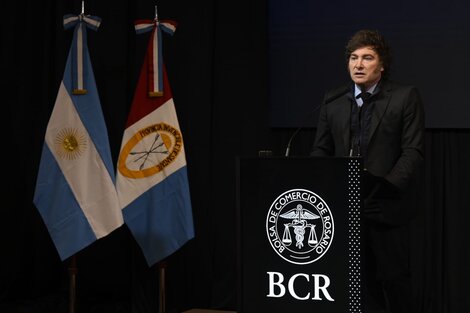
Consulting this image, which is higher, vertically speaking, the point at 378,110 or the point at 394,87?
the point at 394,87

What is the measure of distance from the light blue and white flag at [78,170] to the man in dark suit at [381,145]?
5.66 ft

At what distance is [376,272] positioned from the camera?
3.26 metres

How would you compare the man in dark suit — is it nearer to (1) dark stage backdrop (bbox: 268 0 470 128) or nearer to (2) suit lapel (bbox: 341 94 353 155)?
(2) suit lapel (bbox: 341 94 353 155)

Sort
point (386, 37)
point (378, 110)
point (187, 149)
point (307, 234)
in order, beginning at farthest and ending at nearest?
point (187, 149)
point (386, 37)
point (378, 110)
point (307, 234)

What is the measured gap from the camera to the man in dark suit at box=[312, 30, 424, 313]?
3.21 m

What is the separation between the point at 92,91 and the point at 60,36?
0.88 metres

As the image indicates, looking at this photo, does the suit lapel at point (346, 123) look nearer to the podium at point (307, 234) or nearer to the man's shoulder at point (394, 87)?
the man's shoulder at point (394, 87)

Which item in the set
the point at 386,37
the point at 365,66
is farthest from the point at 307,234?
the point at 386,37

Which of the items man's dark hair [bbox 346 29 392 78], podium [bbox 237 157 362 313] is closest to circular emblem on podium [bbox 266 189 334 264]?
podium [bbox 237 157 362 313]

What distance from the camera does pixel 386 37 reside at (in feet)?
14.6

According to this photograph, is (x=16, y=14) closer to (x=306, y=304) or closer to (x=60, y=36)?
(x=60, y=36)

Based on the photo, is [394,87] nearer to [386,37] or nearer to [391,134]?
[391,134]

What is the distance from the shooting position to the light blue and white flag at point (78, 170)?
4484 millimetres

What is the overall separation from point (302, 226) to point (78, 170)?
7.42ft
